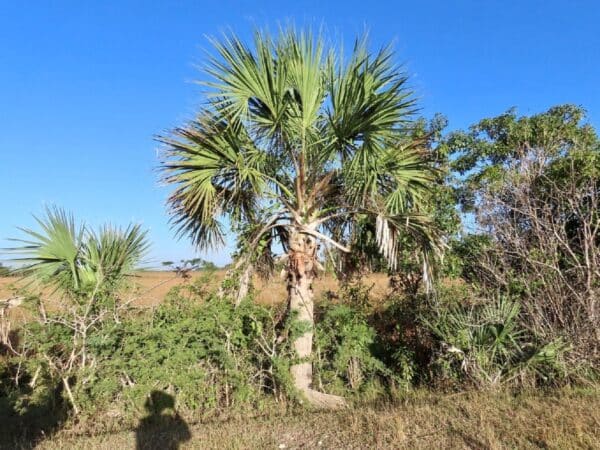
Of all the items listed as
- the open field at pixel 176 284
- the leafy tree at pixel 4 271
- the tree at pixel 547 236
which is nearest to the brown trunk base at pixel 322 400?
the open field at pixel 176 284

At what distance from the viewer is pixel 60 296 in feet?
20.1

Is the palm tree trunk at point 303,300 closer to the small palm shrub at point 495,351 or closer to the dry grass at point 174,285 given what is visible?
the dry grass at point 174,285

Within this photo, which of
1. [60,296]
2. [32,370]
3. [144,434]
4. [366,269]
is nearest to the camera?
[144,434]

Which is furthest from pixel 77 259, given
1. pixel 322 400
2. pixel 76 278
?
pixel 322 400

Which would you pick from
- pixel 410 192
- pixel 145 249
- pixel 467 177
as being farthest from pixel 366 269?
pixel 145 249

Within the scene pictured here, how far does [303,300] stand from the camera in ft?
20.7

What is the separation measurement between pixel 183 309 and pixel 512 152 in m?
6.84

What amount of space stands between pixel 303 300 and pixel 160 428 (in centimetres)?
239

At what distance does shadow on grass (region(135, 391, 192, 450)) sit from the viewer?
4418 mm

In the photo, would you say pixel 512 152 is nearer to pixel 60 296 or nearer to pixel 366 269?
pixel 366 269

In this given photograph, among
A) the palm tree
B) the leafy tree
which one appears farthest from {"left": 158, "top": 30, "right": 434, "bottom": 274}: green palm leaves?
the leafy tree

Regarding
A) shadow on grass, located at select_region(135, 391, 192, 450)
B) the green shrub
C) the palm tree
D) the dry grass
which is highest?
the palm tree

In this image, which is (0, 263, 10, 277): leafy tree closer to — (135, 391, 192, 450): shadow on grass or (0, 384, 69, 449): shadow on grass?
(0, 384, 69, 449): shadow on grass

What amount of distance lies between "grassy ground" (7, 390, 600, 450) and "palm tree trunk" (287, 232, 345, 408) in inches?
30.2
